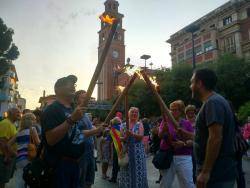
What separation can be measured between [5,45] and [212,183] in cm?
3081

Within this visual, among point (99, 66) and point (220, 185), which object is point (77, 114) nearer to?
point (99, 66)

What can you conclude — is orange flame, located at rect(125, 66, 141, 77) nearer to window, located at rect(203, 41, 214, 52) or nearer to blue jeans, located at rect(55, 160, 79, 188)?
blue jeans, located at rect(55, 160, 79, 188)

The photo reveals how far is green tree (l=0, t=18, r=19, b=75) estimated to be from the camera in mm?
30406

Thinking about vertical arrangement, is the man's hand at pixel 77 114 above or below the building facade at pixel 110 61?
below

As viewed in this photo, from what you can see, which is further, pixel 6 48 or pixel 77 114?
pixel 6 48

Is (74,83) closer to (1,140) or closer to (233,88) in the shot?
(1,140)

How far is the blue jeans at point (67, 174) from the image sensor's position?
10.7 feet

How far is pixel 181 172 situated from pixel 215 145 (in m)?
2.56

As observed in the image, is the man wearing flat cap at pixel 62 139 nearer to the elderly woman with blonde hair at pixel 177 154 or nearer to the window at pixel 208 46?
the elderly woman with blonde hair at pixel 177 154

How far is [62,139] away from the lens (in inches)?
127

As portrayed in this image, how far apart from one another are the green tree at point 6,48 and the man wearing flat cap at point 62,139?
95.3 ft

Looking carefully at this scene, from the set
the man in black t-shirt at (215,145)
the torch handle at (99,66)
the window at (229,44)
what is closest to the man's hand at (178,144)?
the man in black t-shirt at (215,145)

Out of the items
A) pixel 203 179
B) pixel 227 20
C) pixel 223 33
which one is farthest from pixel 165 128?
pixel 227 20

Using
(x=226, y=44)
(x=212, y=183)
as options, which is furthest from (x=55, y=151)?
(x=226, y=44)
